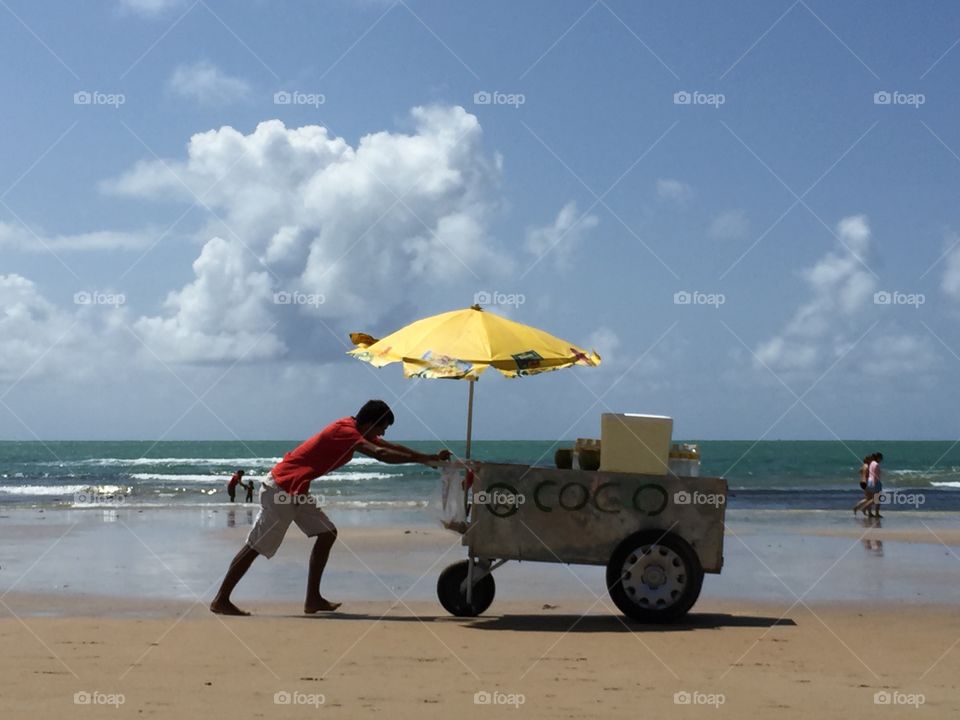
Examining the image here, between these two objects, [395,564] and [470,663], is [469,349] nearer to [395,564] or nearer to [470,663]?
[470,663]

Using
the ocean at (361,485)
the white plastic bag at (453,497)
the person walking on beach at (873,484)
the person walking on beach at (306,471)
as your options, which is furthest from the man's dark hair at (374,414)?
the person walking on beach at (873,484)

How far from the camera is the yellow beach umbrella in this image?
955 centimetres

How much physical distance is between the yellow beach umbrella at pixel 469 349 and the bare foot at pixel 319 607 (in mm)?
1814

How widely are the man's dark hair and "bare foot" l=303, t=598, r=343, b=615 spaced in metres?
1.63

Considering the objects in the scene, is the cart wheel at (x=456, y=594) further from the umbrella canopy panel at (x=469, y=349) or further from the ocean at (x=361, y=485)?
the ocean at (x=361, y=485)

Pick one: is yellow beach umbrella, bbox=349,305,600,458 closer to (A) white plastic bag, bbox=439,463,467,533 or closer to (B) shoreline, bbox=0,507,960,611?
(A) white plastic bag, bbox=439,463,467,533

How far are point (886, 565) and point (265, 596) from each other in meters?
8.09

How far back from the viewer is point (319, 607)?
1015 cm

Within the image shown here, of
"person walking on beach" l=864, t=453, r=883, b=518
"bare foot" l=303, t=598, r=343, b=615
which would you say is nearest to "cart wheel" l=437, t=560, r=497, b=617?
"bare foot" l=303, t=598, r=343, b=615

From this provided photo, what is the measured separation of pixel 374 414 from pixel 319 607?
176 cm

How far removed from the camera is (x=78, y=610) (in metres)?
10.6

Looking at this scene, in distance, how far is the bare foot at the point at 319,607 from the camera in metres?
10.1

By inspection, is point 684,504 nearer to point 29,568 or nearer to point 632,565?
point 632,565

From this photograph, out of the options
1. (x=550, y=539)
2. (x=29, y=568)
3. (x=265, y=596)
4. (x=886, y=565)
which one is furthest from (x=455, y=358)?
(x=886, y=565)
